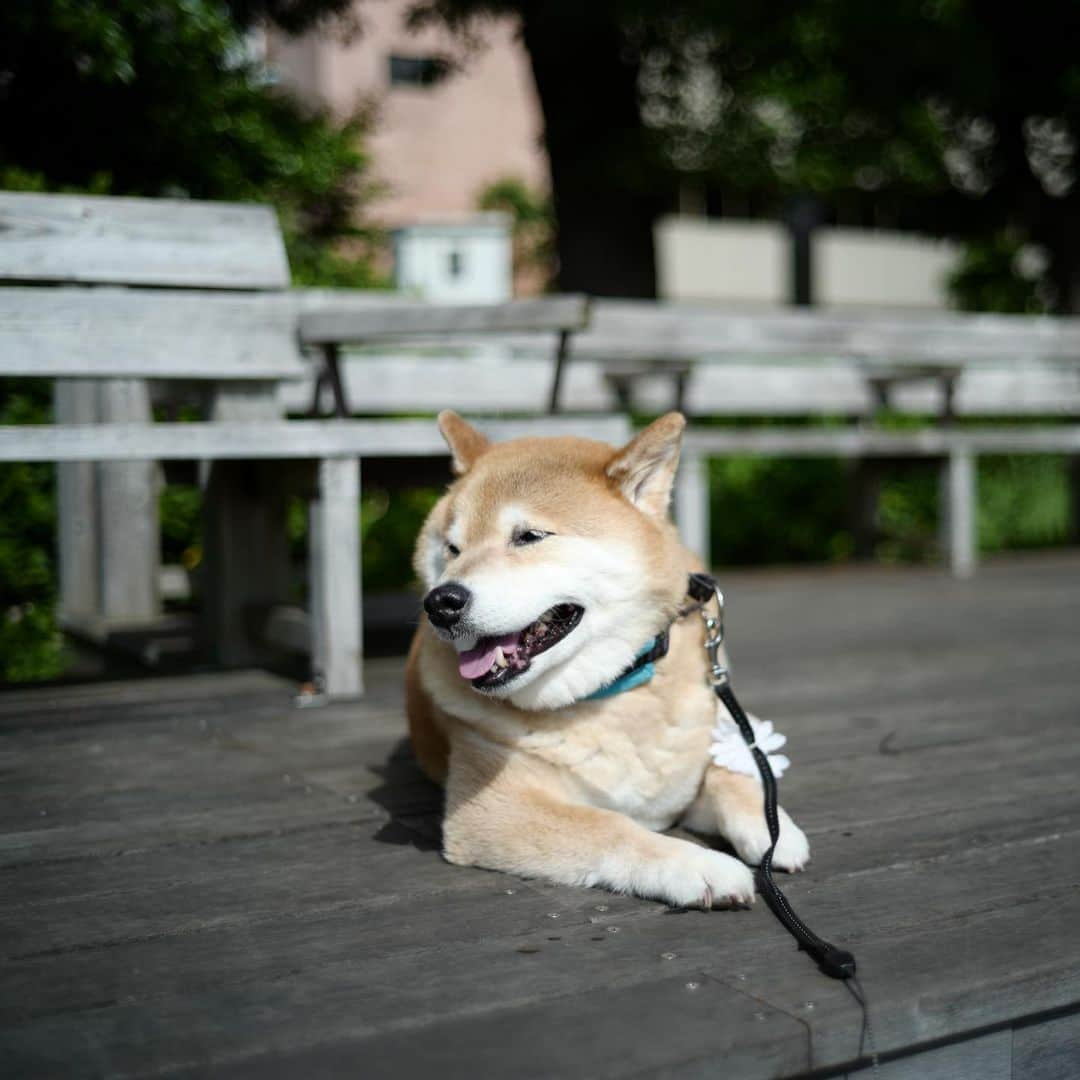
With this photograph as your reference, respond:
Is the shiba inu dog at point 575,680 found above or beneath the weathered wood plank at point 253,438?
beneath

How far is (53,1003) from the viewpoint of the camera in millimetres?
1684

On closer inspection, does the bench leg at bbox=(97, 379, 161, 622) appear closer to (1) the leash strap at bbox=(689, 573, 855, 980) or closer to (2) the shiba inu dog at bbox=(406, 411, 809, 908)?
(2) the shiba inu dog at bbox=(406, 411, 809, 908)

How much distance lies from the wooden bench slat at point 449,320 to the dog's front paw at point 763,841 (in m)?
1.84

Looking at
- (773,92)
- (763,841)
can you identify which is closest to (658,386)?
(773,92)

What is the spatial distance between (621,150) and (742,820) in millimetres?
7738

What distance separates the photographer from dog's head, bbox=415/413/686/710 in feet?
7.27

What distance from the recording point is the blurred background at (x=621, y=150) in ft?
17.5

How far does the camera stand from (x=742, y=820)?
2.30m

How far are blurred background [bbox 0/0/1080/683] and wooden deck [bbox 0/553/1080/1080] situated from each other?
74.5 inches

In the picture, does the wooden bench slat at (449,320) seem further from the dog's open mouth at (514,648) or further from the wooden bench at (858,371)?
the wooden bench at (858,371)

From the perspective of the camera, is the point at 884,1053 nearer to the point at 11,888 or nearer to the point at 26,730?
the point at 11,888

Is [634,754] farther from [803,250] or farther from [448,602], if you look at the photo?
[803,250]

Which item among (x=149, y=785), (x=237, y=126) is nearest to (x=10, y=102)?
(x=237, y=126)

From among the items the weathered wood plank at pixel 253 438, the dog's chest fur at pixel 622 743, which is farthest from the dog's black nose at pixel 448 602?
the weathered wood plank at pixel 253 438
